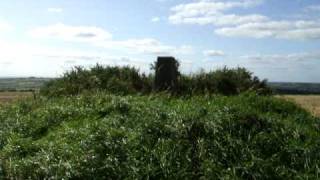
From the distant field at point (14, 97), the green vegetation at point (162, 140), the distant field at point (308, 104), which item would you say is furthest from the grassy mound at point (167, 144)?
the distant field at point (14, 97)

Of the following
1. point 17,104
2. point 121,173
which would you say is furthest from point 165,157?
point 17,104

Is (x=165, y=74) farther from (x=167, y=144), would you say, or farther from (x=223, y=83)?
(x=167, y=144)

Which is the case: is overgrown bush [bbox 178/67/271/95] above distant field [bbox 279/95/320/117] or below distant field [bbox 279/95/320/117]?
above

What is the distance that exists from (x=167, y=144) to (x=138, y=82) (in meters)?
7.55

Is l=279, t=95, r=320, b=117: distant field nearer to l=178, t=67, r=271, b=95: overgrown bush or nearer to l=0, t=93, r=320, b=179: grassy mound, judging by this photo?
l=178, t=67, r=271, b=95: overgrown bush

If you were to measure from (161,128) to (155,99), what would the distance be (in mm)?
3388

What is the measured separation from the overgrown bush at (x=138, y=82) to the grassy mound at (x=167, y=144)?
3332 mm

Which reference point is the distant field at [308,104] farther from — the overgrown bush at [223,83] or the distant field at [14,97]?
the distant field at [14,97]

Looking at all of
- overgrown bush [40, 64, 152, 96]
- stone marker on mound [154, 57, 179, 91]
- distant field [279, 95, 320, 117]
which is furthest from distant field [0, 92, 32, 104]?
distant field [279, 95, 320, 117]

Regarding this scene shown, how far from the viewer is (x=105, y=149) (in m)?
8.91

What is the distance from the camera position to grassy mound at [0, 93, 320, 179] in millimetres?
8102

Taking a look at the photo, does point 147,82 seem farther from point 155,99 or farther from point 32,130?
point 32,130

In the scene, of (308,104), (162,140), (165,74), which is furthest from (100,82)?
(308,104)

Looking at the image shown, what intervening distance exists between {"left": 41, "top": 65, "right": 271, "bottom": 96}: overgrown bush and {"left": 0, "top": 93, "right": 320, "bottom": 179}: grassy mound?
333 cm
